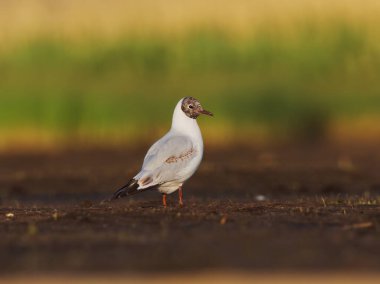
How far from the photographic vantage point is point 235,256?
11.9 m

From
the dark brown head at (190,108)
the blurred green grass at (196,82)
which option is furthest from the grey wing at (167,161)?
the blurred green grass at (196,82)

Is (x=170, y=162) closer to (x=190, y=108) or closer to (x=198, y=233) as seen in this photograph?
(x=190, y=108)

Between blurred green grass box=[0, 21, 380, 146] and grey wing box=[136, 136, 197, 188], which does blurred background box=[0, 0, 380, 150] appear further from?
grey wing box=[136, 136, 197, 188]

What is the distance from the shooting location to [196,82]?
120ft

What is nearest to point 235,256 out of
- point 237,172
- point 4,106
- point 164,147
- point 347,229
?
point 347,229

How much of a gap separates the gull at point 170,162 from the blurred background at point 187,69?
14.7 metres

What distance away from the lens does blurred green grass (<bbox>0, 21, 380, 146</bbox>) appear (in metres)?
33.0

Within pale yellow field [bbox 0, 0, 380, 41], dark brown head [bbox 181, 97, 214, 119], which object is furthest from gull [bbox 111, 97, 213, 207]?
pale yellow field [bbox 0, 0, 380, 41]

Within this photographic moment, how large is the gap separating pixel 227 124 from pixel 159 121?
1885 millimetres

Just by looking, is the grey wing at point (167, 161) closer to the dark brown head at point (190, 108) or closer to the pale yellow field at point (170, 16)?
the dark brown head at point (190, 108)

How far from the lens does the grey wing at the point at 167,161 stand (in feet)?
51.3

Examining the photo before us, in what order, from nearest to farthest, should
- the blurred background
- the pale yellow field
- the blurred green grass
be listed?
the blurred background < the blurred green grass < the pale yellow field

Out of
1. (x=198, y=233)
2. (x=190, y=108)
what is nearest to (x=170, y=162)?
(x=190, y=108)

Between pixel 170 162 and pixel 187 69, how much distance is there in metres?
22.1
